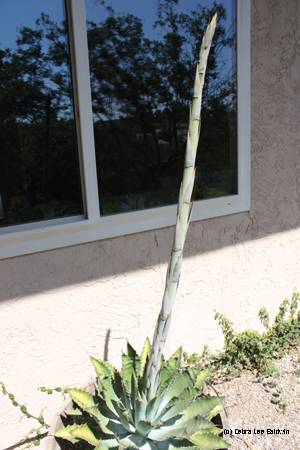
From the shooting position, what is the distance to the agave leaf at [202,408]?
1545 mm

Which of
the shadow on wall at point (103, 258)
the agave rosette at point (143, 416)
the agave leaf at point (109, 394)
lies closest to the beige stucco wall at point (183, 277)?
the shadow on wall at point (103, 258)

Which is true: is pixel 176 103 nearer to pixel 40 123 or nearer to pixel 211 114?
pixel 211 114

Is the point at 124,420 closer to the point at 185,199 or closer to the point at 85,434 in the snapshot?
the point at 85,434

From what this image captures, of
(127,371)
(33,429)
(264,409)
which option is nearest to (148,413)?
(127,371)

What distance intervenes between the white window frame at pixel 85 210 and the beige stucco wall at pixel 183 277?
0.22 ft

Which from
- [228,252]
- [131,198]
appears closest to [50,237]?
[131,198]

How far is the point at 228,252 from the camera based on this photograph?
272cm

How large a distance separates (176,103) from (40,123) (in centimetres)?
99

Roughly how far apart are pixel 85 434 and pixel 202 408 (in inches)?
21.6

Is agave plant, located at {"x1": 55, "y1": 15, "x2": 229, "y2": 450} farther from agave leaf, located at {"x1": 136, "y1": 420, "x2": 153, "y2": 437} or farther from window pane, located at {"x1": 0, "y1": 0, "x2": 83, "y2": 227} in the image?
window pane, located at {"x1": 0, "y1": 0, "x2": 83, "y2": 227}

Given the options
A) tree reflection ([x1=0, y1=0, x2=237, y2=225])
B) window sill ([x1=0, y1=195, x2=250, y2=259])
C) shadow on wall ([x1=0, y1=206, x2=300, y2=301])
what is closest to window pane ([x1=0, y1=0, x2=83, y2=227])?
tree reflection ([x1=0, y1=0, x2=237, y2=225])

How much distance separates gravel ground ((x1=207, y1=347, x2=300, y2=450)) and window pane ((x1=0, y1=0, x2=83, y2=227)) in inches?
60.9

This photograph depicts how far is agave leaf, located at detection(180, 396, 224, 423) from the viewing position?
1.54 meters

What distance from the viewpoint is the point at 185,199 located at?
3.21ft
